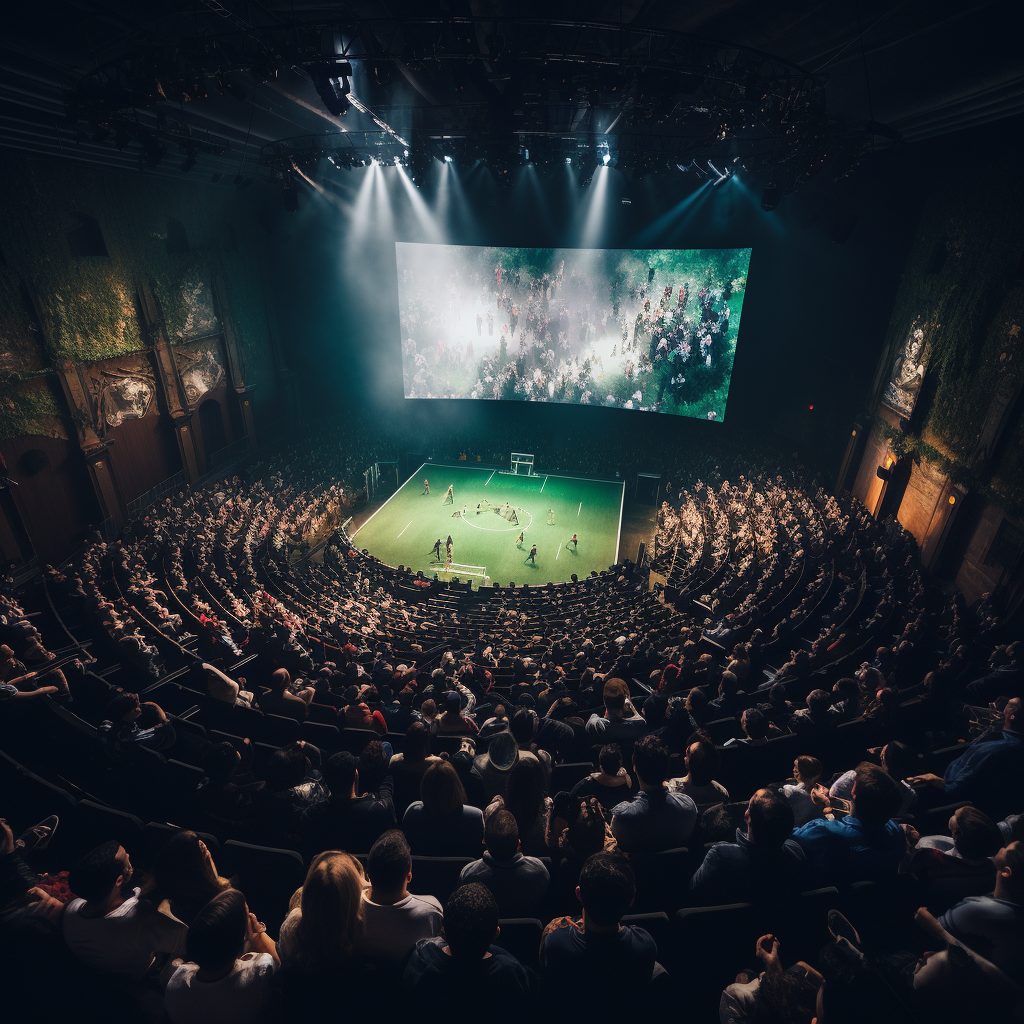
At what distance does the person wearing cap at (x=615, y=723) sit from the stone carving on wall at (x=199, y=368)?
2329 cm

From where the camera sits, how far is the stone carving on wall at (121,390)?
1853 centimetres

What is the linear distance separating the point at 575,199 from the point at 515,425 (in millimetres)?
11945

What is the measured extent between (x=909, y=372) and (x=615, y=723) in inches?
729

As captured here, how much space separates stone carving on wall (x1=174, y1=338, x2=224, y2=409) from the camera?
22.7 metres

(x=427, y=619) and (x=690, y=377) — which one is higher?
(x=690, y=377)

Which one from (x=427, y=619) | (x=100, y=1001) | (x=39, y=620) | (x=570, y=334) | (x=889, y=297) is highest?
(x=889, y=297)

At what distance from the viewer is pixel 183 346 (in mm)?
22547

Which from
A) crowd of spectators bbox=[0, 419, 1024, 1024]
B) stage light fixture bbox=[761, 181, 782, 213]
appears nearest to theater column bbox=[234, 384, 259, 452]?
crowd of spectators bbox=[0, 419, 1024, 1024]

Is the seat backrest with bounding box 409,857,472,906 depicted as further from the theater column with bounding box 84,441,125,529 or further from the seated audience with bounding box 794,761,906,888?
the theater column with bounding box 84,441,125,529

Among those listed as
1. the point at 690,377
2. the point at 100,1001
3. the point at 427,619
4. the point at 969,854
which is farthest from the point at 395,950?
the point at 690,377

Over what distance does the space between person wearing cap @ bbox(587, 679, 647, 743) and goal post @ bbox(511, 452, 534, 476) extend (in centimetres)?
2318

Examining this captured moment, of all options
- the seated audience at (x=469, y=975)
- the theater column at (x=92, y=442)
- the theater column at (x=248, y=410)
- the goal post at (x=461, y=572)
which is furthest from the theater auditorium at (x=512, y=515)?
the theater column at (x=248, y=410)

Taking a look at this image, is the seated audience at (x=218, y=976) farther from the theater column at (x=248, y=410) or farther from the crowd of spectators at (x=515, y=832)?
the theater column at (x=248, y=410)

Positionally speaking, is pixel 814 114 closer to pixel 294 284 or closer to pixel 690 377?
pixel 690 377
